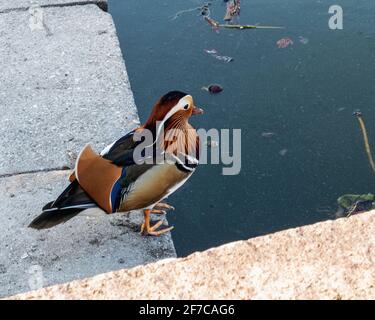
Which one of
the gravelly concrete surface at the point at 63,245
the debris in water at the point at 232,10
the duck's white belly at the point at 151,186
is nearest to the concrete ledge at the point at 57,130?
the gravelly concrete surface at the point at 63,245

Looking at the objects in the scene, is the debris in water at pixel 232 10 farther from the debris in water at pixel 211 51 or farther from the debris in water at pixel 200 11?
the debris in water at pixel 211 51

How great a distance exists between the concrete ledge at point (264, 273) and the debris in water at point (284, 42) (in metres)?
1.82

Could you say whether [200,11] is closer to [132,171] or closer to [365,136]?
[365,136]

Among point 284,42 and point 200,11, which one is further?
point 200,11

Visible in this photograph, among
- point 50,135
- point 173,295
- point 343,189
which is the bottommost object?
point 343,189

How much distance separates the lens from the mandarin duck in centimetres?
207

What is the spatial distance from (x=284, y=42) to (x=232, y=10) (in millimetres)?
380

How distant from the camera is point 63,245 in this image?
7.22 ft

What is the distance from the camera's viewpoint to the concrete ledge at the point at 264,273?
1518 millimetres

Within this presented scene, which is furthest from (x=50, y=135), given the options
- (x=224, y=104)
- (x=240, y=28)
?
(x=240, y=28)

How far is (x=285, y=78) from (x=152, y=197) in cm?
129

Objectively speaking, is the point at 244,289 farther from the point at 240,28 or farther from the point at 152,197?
the point at 240,28

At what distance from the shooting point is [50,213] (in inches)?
82.4

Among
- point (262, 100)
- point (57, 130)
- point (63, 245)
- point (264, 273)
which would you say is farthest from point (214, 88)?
point (264, 273)
